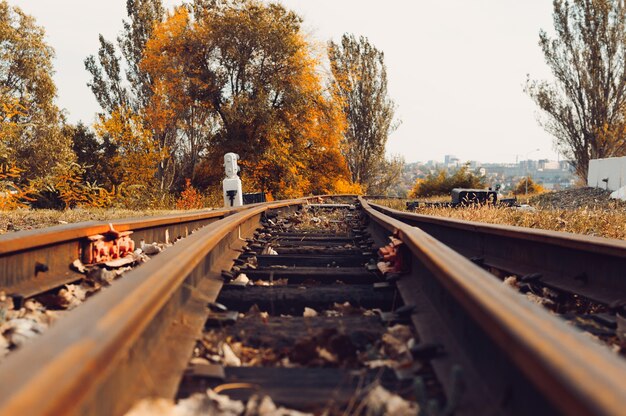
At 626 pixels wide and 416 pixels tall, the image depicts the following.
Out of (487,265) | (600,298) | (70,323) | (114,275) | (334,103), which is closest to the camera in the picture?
(70,323)

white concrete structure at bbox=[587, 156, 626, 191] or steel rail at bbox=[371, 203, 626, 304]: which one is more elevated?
white concrete structure at bbox=[587, 156, 626, 191]

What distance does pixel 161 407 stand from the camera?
57.6 inches

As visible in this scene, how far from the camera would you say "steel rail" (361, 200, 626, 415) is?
101 cm

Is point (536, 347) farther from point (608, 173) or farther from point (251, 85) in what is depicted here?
point (251, 85)

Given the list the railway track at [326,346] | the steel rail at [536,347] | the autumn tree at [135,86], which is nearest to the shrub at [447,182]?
the autumn tree at [135,86]

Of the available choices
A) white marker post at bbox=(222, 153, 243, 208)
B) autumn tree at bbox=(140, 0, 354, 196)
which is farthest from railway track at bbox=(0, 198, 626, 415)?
autumn tree at bbox=(140, 0, 354, 196)

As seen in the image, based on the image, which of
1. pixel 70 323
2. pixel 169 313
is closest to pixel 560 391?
pixel 70 323

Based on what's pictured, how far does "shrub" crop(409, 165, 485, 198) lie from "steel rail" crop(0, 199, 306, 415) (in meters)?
35.9

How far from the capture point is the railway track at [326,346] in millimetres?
1140

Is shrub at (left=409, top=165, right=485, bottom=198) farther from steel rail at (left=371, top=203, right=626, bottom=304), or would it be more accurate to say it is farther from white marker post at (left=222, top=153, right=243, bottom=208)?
steel rail at (left=371, top=203, right=626, bottom=304)

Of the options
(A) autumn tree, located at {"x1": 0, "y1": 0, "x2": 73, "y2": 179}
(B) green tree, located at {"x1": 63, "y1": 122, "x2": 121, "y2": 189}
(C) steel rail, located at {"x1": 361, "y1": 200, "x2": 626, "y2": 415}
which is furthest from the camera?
(B) green tree, located at {"x1": 63, "y1": 122, "x2": 121, "y2": 189}

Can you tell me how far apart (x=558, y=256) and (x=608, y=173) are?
24783 mm

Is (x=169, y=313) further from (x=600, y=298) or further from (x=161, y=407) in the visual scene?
(x=600, y=298)

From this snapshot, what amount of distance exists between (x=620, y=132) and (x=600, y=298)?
3085 cm
